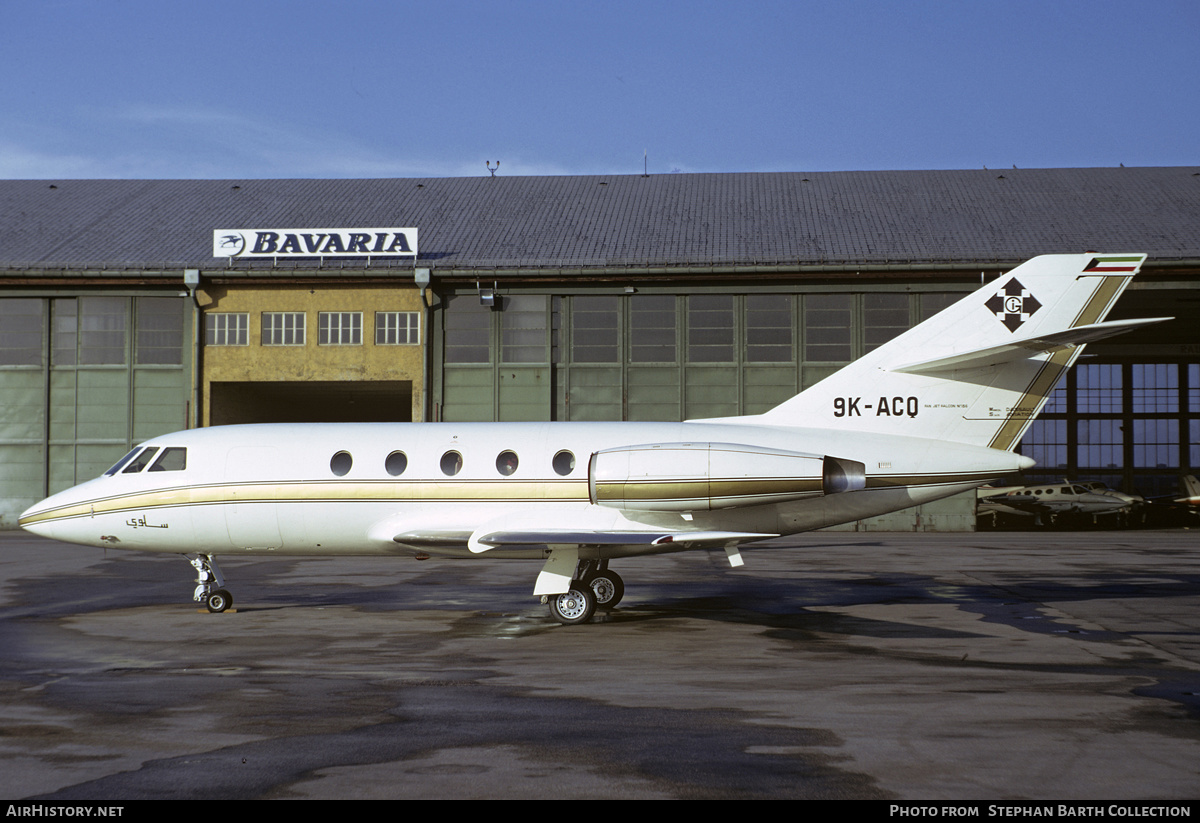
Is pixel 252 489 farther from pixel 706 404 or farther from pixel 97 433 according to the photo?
pixel 97 433

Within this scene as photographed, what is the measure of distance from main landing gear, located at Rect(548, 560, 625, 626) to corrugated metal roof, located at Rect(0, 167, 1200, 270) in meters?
21.6

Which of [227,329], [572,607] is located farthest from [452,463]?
[227,329]

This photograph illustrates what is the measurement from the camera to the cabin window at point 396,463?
52.0 ft

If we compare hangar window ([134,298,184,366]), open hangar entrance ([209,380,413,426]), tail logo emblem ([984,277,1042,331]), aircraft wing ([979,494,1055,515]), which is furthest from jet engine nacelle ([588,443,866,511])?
aircraft wing ([979,494,1055,515])

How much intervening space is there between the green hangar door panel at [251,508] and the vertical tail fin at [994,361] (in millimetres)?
9156

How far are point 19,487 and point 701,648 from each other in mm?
33819

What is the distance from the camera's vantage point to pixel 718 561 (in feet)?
84.8

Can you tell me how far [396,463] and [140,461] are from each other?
451cm

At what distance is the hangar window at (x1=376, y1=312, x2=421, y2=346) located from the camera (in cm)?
3694

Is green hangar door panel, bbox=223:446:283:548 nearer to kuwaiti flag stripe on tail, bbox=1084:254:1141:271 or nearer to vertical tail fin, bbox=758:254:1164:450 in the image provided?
vertical tail fin, bbox=758:254:1164:450

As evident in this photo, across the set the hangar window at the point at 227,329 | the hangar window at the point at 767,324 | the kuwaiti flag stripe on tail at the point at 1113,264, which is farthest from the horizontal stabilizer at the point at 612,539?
the hangar window at the point at 227,329

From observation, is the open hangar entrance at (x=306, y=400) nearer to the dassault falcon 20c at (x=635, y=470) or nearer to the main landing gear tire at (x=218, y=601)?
the main landing gear tire at (x=218, y=601)

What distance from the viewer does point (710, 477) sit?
47.3ft

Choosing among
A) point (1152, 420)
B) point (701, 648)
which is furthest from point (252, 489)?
point (1152, 420)
